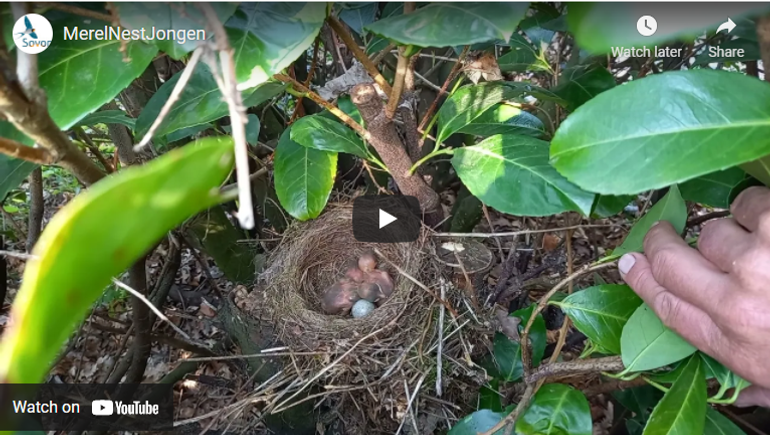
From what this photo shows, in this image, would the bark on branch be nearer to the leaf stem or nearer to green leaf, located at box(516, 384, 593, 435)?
the leaf stem

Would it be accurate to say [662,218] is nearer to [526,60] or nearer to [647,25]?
[647,25]

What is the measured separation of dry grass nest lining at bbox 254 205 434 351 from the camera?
115cm

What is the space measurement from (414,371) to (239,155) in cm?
83

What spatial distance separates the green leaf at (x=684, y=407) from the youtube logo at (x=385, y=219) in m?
0.57

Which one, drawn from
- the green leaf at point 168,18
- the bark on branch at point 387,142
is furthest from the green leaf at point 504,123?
the green leaf at point 168,18

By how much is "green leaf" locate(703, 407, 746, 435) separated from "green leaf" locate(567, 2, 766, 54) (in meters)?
0.57

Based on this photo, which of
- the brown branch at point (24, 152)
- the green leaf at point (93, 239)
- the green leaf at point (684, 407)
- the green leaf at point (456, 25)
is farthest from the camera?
the green leaf at point (684, 407)

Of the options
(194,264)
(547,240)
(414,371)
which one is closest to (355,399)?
(414,371)

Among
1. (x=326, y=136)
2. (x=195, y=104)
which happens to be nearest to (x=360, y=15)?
(x=326, y=136)

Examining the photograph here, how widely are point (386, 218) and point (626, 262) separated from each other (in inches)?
26.3

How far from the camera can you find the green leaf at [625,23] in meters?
0.47

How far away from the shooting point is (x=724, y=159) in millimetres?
470
